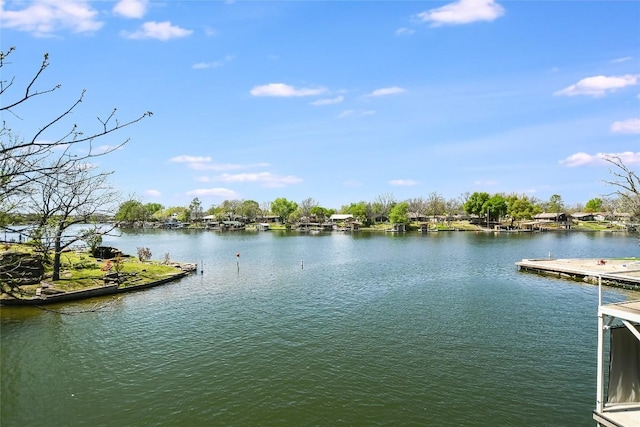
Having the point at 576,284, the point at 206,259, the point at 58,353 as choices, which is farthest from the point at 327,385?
the point at 206,259

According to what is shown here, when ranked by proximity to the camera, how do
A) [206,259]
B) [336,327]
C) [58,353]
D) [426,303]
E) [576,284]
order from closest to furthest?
1. [58,353]
2. [336,327]
3. [426,303]
4. [576,284]
5. [206,259]

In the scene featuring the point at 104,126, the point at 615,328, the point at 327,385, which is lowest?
the point at 327,385

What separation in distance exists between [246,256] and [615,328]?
64.7 metres

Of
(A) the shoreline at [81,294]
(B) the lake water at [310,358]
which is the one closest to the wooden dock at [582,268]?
(B) the lake water at [310,358]

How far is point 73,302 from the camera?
34312 millimetres

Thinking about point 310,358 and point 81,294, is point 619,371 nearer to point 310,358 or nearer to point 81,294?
point 310,358

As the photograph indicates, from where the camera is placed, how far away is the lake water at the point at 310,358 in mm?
16391

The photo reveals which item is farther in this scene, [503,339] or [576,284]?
[576,284]

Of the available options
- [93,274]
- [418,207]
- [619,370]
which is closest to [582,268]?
[619,370]

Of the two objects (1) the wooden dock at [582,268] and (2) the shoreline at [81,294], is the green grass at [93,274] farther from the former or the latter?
(1) the wooden dock at [582,268]

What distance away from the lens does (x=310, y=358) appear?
22031 mm

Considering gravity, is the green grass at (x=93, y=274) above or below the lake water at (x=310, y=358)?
above

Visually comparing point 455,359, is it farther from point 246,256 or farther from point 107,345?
point 246,256

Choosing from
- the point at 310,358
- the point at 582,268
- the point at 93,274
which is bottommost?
the point at 310,358
